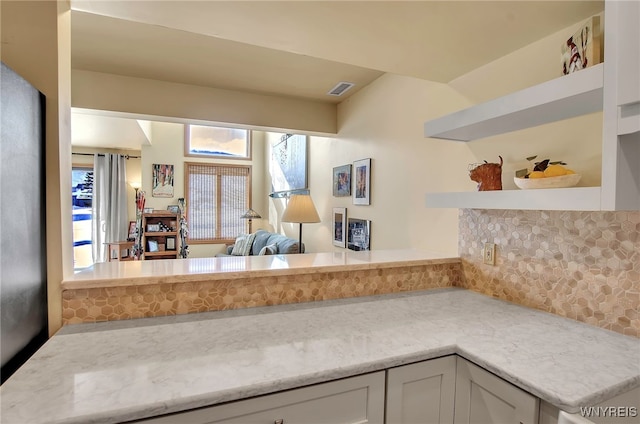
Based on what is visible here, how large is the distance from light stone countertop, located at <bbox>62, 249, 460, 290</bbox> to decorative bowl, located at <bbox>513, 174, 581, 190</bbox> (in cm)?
67

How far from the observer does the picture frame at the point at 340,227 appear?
339 centimetres

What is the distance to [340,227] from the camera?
3.48m

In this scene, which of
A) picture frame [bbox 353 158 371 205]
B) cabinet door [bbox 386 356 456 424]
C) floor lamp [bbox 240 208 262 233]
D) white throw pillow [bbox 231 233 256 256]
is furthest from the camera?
floor lamp [bbox 240 208 262 233]

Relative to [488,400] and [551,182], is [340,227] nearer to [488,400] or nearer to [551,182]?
[551,182]

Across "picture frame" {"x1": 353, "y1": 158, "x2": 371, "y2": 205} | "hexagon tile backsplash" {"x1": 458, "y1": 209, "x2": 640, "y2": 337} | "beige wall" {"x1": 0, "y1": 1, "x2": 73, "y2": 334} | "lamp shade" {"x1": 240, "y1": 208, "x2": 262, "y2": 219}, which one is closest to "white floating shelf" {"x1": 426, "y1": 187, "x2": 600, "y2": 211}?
"hexagon tile backsplash" {"x1": 458, "y1": 209, "x2": 640, "y2": 337}

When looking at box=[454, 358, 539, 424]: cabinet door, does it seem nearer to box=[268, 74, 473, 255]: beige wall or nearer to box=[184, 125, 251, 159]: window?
box=[268, 74, 473, 255]: beige wall

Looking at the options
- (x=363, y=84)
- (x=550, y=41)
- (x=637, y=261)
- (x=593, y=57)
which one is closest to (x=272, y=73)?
Result: (x=363, y=84)

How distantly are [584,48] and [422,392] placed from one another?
138 cm

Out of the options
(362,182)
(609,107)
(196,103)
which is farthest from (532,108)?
(196,103)

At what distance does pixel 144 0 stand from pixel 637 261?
205 cm

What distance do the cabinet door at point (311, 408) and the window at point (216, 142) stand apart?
5.96 metres

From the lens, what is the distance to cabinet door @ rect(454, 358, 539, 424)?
89cm

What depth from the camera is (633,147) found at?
969mm

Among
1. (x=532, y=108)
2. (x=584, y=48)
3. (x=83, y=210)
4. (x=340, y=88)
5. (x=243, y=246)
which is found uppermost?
(x=340, y=88)
